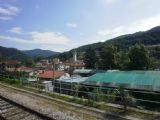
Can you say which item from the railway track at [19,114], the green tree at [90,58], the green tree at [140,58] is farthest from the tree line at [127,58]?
the railway track at [19,114]

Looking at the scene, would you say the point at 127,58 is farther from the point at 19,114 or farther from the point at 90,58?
the point at 19,114

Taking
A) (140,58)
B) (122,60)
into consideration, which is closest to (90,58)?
(122,60)

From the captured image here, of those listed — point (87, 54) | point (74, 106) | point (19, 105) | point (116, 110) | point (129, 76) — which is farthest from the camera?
point (87, 54)

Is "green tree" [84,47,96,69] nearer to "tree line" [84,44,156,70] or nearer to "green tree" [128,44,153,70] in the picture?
"tree line" [84,44,156,70]

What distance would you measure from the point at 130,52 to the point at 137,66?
3.88 meters

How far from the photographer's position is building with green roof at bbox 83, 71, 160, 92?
2192 cm

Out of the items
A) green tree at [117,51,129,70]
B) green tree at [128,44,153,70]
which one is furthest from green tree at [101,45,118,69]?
green tree at [128,44,153,70]

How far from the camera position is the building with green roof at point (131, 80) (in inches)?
863

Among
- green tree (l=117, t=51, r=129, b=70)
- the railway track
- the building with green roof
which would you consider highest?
green tree (l=117, t=51, r=129, b=70)

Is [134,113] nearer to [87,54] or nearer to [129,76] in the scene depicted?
[129,76]

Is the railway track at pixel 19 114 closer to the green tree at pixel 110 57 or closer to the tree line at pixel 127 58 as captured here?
the tree line at pixel 127 58

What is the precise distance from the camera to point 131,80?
24125mm

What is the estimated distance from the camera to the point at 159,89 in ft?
68.0


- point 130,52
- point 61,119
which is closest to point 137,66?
point 130,52
